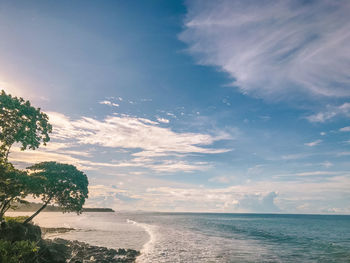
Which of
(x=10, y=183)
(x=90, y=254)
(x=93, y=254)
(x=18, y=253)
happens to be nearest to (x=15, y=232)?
(x=10, y=183)

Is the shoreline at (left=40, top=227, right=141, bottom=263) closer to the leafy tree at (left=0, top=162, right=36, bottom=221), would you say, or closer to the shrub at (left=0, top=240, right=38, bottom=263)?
the leafy tree at (left=0, top=162, right=36, bottom=221)

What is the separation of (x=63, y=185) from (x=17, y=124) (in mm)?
12693

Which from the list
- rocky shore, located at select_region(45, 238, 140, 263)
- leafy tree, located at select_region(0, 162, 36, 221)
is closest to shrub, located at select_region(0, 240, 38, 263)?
leafy tree, located at select_region(0, 162, 36, 221)

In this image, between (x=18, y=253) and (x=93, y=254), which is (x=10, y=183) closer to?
(x=18, y=253)

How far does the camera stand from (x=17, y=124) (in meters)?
20.3

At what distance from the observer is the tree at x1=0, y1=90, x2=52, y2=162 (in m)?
19.3

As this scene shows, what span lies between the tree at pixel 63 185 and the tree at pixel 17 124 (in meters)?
9.84

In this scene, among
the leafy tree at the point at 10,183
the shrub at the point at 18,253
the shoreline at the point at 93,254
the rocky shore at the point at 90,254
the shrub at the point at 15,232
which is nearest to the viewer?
the shrub at the point at 18,253

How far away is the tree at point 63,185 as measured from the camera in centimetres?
2970

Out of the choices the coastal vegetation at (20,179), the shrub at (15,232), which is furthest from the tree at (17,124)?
the shrub at (15,232)

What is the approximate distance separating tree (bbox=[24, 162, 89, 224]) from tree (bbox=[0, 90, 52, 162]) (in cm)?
984

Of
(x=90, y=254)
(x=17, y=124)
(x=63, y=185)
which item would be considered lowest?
(x=90, y=254)

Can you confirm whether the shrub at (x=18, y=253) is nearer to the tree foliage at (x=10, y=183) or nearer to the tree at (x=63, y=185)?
the tree foliage at (x=10, y=183)

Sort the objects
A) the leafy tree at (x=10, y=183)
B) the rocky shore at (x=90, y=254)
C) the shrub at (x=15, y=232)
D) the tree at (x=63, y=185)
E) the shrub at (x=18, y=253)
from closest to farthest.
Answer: the shrub at (x=18, y=253)
the leafy tree at (x=10, y=183)
the shrub at (x=15, y=232)
the rocky shore at (x=90, y=254)
the tree at (x=63, y=185)
